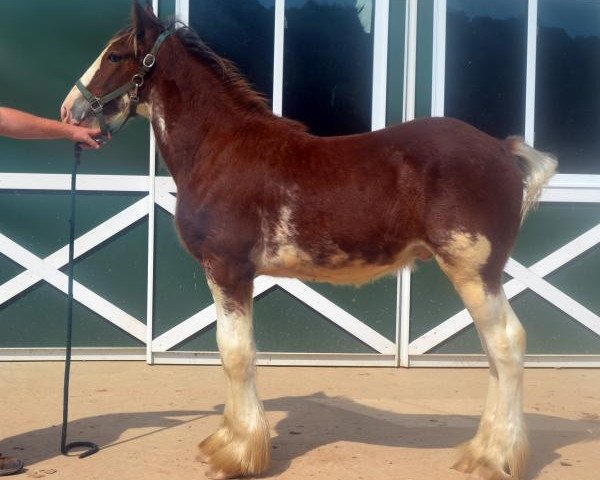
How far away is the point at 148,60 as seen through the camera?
3432mm

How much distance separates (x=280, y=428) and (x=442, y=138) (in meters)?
1.98

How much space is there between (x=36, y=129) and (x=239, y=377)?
61.7 inches

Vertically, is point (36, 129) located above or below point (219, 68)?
below

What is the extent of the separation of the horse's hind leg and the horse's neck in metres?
1.24

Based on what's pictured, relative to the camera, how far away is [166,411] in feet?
14.4

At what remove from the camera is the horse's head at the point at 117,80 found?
11.4 feet

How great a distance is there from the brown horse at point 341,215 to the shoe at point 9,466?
37.4 inches

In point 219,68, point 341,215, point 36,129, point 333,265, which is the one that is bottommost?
point 333,265

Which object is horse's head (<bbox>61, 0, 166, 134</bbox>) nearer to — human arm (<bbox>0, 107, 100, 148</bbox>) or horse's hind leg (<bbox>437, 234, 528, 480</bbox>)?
human arm (<bbox>0, 107, 100, 148</bbox>)

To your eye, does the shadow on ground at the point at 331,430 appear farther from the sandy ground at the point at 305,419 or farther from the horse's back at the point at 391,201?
the horse's back at the point at 391,201

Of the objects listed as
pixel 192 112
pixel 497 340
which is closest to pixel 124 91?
pixel 192 112

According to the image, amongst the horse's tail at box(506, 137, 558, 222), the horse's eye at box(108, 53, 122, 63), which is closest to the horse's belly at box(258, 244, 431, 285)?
the horse's tail at box(506, 137, 558, 222)

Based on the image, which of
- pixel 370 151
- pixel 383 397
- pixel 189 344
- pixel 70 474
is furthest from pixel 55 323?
pixel 370 151

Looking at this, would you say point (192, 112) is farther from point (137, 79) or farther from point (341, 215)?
point (341, 215)
